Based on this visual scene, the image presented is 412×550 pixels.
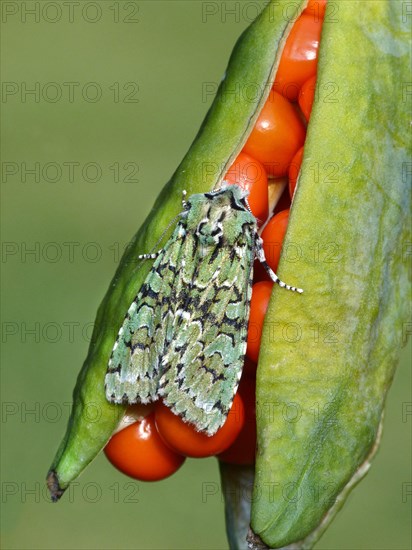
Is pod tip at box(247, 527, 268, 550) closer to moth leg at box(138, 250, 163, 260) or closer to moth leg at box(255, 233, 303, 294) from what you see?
moth leg at box(255, 233, 303, 294)

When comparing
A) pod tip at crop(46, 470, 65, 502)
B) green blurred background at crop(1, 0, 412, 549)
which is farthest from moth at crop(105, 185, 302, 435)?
green blurred background at crop(1, 0, 412, 549)

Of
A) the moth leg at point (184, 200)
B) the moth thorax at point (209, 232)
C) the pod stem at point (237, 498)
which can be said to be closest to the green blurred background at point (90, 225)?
the pod stem at point (237, 498)

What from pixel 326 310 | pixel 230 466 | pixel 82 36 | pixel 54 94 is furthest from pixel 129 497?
pixel 82 36

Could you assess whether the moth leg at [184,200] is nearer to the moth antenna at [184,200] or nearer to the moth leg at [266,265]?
the moth antenna at [184,200]

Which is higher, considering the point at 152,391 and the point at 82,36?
the point at 152,391

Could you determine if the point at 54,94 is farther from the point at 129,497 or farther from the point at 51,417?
the point at 129,497

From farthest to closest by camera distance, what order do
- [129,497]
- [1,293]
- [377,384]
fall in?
[1,293], [129,497], [377,384]

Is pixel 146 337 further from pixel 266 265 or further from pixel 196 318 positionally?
pixel 266 265
